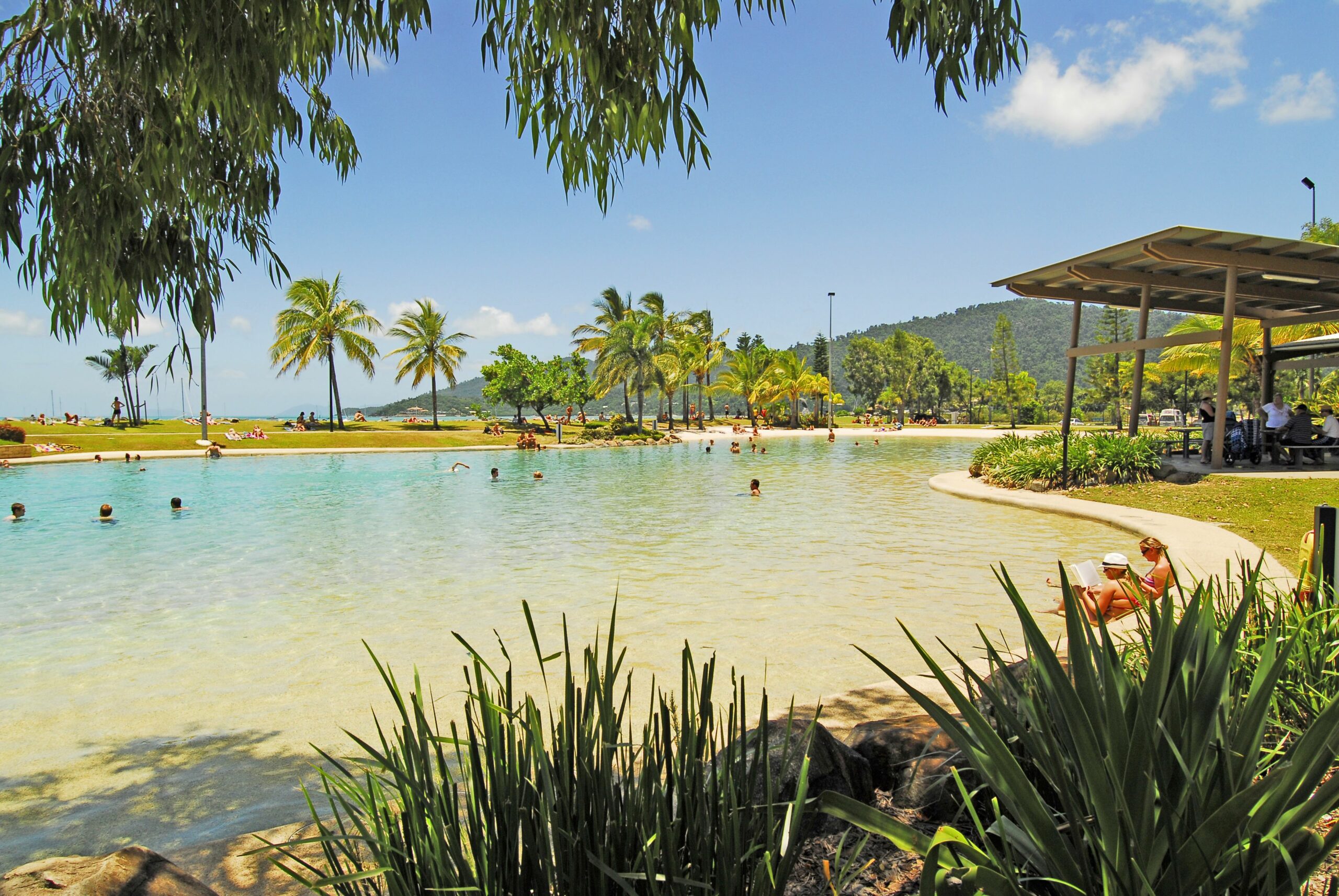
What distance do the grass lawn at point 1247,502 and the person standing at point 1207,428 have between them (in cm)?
314

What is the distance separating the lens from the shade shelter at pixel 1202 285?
12492 millimetres

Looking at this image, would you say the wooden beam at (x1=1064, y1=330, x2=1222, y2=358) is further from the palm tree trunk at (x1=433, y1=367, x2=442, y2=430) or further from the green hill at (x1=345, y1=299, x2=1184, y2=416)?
the green hill at (x1=345, y1=299, x2=1184, y2=416)

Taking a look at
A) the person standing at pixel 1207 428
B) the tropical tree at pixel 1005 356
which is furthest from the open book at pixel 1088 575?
the tropical tree at pixel 1005 356

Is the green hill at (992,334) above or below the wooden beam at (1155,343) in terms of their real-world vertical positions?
above

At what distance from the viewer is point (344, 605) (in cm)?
813

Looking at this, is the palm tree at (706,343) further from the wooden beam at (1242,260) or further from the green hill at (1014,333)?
the green hill at (1014,333)

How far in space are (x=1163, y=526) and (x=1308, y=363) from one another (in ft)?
37.0

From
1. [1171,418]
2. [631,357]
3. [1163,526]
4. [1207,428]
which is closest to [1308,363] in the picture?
[1207,428]

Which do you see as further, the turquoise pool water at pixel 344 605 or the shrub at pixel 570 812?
the turquoise pool water at pixel 344 605

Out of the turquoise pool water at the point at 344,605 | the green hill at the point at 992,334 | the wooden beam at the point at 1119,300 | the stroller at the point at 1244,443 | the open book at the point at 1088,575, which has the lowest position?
Result: the turquoise pool water at the point at 344,605

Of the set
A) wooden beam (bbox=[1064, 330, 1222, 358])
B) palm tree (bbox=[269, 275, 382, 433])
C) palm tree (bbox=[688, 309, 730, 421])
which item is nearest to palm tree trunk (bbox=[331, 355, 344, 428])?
palm tree (bbox=[269, 275, 382, 433])

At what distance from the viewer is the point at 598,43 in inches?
123

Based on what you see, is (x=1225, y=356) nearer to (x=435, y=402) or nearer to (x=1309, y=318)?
(x=1309, y=318)

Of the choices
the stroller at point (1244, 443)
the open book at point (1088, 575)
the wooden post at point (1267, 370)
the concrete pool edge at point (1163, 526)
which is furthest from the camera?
the wooden post at point (1267, 370)
